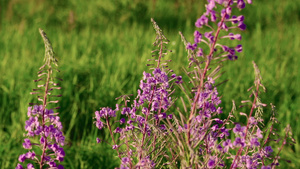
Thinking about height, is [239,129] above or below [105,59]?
below

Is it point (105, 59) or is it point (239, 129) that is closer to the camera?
point (239, 129)

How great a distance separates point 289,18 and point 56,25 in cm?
448

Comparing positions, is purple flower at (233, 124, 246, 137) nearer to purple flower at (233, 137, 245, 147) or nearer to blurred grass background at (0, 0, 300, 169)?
purple flower at (233, 137, 245, 147)

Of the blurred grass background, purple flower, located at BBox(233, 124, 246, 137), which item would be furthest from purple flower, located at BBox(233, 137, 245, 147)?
the blurred grass background

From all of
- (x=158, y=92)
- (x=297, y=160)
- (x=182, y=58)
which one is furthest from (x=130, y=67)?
(x=158, y=92)

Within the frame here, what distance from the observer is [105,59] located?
16.3 feet

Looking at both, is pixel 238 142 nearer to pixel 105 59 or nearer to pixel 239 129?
pixel 239 129

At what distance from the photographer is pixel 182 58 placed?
17.0ft

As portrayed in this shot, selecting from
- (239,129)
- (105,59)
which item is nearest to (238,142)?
(239,129)

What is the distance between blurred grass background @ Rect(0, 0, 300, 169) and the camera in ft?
12.6

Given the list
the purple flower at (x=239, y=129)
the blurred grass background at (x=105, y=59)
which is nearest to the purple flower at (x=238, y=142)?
the purple flower at (x=239, y=129)

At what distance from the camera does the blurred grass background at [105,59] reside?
3830 mm

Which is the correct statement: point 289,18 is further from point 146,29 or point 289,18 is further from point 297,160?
point 297,160

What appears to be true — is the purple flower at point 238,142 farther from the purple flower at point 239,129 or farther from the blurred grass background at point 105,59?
the blurred grass background at point 105,59
